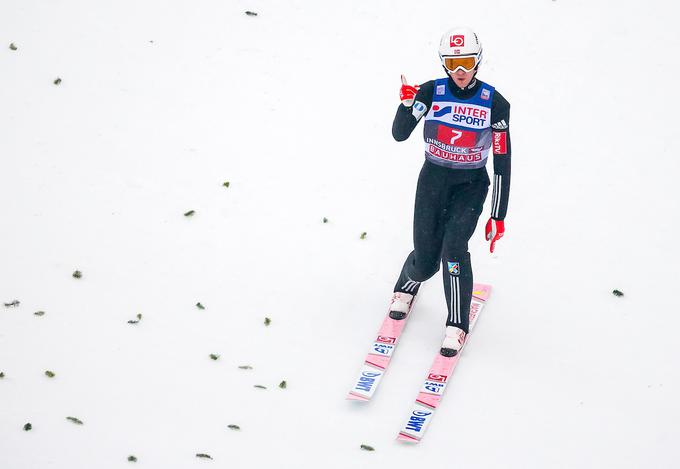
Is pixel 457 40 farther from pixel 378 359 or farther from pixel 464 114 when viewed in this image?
pixel 378 359

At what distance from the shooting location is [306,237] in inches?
399

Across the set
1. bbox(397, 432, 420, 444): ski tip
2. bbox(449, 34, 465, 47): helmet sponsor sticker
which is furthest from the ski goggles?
bbox(397, 432, 420, 444): ski tip

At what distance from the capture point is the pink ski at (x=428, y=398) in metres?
8.08

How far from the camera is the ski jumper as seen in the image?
805 centimetres

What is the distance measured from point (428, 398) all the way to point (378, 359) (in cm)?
60

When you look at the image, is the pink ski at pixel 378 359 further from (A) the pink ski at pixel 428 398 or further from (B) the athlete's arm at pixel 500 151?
(B) the athlete's arm at pixel 500 151

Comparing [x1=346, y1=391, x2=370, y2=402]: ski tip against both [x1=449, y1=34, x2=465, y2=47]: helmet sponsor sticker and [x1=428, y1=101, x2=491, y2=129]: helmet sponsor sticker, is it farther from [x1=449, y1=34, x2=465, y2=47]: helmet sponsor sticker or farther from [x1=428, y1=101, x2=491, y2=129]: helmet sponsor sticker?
[x1=449, y1=34, x2=465, y2=47]: helmet sponsor sticker

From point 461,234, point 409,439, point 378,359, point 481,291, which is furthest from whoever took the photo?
point 481,291

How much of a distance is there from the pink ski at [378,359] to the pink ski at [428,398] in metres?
0.38

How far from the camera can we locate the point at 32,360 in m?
8.66

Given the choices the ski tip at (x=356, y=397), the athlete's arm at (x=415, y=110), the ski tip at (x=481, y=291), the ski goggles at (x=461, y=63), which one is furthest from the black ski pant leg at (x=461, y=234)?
the ski tip at (x=356, y=397)

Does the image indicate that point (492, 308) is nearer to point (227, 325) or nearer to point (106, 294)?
point (227, 325)

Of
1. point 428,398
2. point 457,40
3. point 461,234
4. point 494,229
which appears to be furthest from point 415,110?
point 428,398

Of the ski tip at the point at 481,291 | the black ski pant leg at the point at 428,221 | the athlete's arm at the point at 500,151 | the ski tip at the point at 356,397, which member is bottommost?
the ski tip at the point at 356,397
